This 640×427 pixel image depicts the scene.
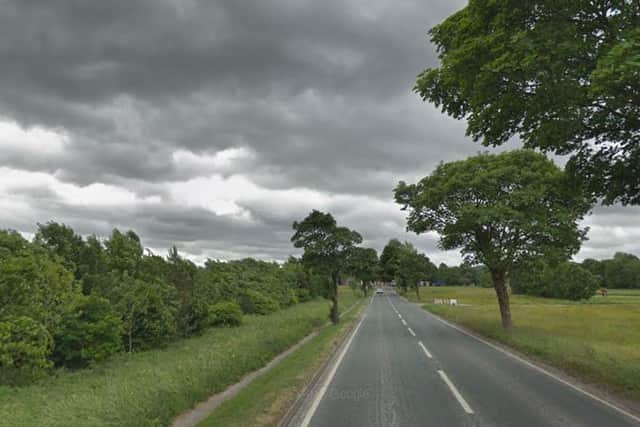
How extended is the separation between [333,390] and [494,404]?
3.51 m

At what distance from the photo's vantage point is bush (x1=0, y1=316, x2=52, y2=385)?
979cm

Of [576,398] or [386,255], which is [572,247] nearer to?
[576,398]

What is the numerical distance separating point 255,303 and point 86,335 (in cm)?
2225

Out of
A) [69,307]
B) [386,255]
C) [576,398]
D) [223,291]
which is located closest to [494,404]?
[576,398]

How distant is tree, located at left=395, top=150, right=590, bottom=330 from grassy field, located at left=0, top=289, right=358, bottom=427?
12.4 m

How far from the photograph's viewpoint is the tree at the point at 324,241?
2965 cm

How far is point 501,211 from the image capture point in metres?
19.5

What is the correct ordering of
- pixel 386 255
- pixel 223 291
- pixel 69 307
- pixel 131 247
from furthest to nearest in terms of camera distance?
1. pixel 386 255
2. pixel 223 291
3. pixel 131 247
4. pixel 69 307

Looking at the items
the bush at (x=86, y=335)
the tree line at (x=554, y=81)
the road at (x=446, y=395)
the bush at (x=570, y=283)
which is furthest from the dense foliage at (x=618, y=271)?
the bush at (x=86, y=335)

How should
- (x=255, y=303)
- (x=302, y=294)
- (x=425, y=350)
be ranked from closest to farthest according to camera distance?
(x=425, y=350) → (x=255, y=303) → (x=302, y=294)

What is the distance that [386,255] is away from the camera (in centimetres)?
13450

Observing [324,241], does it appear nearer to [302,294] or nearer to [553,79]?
[553,79]

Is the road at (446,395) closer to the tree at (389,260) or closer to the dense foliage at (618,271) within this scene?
the tree at (389,260)

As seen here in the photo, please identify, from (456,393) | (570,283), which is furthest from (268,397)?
(570,283)
